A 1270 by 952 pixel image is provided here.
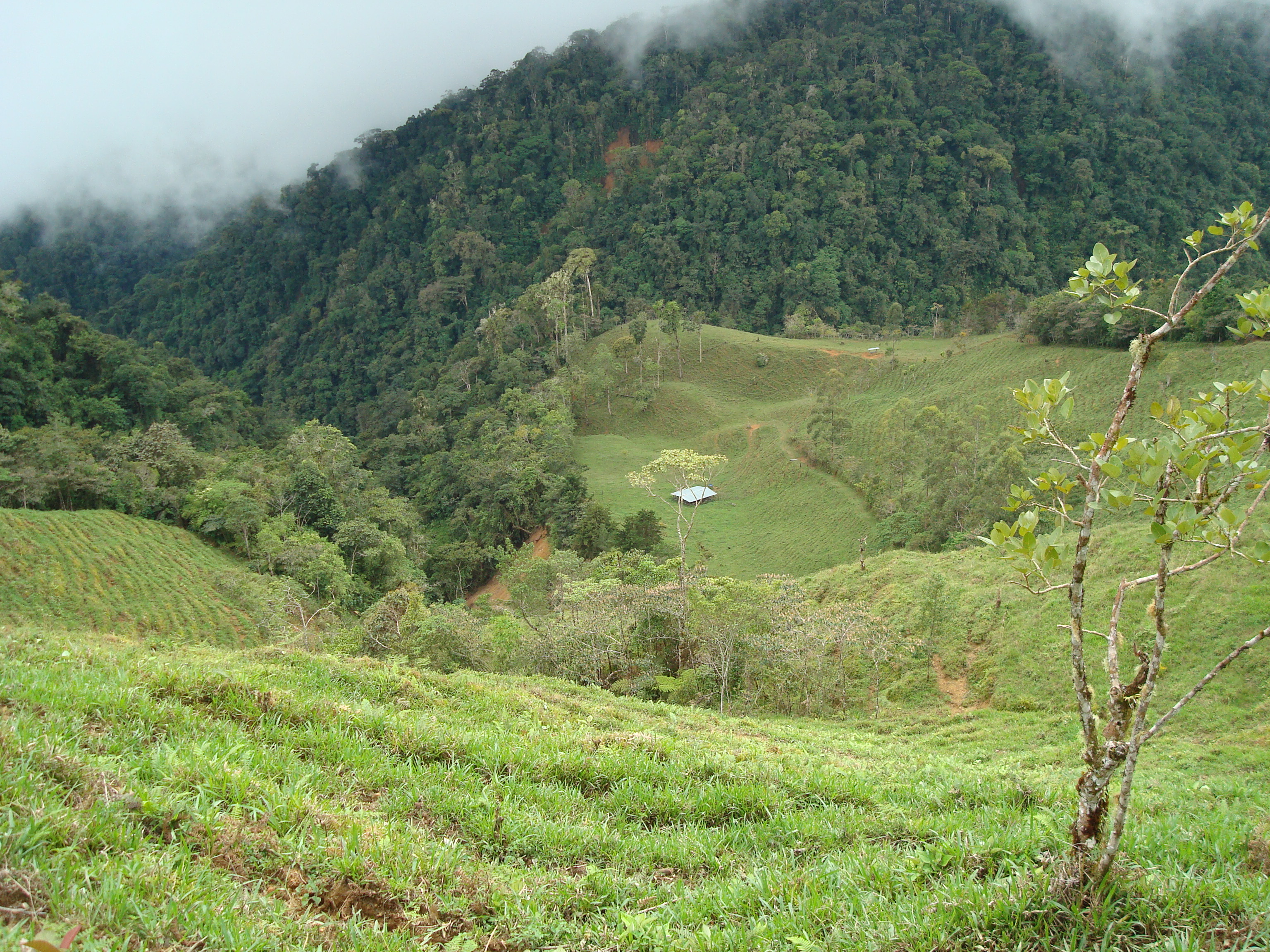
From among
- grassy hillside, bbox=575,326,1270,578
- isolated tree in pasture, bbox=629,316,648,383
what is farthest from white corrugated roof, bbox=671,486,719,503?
isolated tree in pasture, bbox=629,316,648,383

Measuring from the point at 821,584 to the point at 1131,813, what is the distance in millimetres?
21253

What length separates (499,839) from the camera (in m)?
4.12

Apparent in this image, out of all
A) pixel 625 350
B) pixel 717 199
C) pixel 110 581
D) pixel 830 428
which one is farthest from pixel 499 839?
pixel 717 199

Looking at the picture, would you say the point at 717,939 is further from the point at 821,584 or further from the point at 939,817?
the point at 821,584

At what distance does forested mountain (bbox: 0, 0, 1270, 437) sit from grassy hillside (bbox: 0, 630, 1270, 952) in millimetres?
61147

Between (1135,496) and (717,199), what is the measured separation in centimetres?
9175

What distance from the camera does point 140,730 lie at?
4348 mm

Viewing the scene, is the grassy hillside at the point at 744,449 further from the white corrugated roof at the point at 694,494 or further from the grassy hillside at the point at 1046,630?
the grassy hillside at the point at 1046,630

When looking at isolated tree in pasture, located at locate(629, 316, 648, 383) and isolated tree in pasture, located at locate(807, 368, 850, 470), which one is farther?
isolated tree in pasture, located at locate(629, 316, 648, 383)

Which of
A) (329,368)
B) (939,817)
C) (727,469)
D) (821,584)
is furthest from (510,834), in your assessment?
(329,368)

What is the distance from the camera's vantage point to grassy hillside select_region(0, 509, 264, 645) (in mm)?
23188

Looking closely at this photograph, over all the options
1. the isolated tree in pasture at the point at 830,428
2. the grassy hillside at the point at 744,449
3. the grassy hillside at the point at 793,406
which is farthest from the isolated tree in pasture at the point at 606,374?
the isolated tree in pasture at the point at 830,428

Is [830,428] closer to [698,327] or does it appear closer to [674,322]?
[674,322]

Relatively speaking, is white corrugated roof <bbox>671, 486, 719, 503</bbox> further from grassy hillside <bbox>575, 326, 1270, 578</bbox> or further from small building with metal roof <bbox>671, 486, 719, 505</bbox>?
grassy hillside <bbox>575, 326, 1270, 578</bbox>
